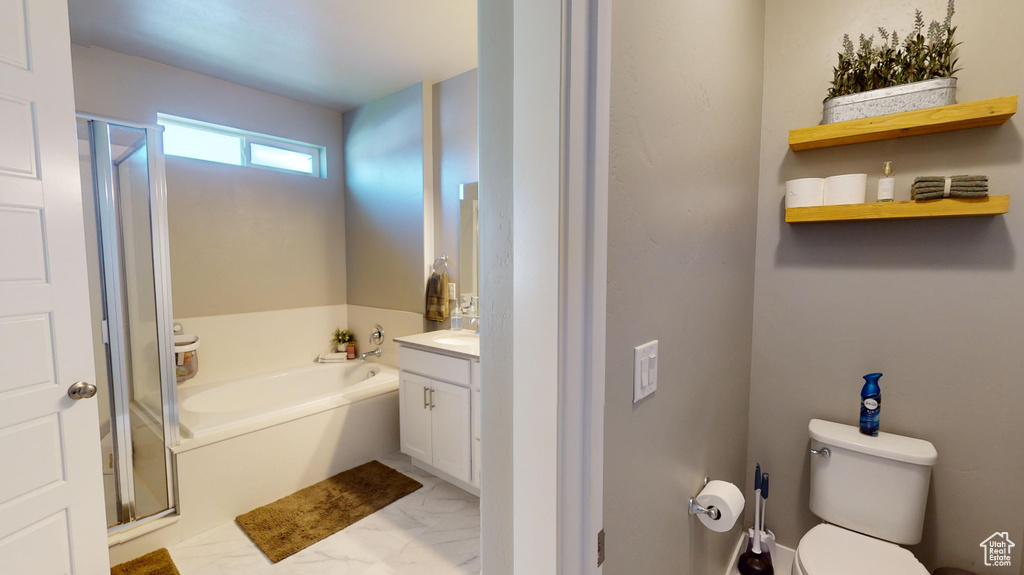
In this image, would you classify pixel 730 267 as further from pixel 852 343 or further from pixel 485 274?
pixel 485 274

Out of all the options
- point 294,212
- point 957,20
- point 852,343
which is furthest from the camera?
point 294,212

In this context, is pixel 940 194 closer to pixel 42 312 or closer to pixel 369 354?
pixel 42 312

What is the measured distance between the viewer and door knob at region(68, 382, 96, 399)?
4.50 feet

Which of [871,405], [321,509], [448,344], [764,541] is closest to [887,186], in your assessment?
[871,405]

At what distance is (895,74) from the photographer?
146 centimetres

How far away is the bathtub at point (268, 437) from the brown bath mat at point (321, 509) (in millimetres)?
83

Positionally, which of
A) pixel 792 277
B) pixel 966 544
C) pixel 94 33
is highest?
pixel 94 33

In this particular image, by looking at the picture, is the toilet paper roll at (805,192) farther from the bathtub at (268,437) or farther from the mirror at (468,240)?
the bathtub at (268,437)

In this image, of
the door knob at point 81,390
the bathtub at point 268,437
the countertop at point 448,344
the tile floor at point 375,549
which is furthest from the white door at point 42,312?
the countertop at point 448,344

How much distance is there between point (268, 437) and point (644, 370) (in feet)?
7.59

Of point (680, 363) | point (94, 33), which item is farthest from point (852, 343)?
point (94, 33)

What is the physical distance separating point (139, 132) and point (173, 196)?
46.1 inches

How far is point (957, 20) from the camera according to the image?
4.66 feet

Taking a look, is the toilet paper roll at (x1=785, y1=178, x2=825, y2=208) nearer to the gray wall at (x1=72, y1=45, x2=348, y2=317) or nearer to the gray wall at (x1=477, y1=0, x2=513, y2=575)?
the gray wall at (x1=477, y1=0, x2=513, y2=575)
